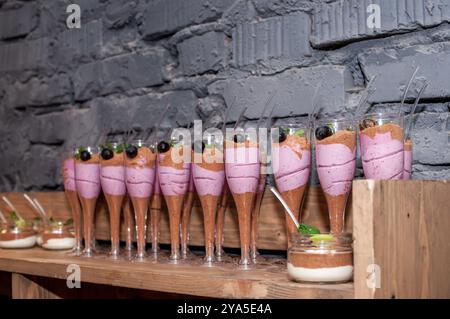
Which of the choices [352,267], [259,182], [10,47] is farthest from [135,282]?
[10,47]

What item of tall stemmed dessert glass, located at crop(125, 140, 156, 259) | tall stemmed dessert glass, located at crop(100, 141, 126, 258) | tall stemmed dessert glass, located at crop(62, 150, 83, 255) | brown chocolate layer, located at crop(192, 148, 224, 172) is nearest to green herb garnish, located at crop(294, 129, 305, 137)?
brown chocolate layer, located at crop(192, 148, 224, 172)

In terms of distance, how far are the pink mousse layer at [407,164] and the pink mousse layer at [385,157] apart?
0.10 ft

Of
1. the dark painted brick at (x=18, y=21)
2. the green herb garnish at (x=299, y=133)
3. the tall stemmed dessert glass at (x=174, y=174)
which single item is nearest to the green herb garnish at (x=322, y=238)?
the green herb garnish at (x=299, y=133)

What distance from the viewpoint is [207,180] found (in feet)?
5.63

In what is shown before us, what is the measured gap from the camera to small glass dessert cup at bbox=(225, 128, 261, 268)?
1645 millimetres

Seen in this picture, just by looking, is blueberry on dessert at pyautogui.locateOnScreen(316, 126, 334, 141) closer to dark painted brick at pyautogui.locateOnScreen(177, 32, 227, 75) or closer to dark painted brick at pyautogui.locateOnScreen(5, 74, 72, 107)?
dark painted brick at pyautogui.locateOnScreen(177, 32, 227, 75)

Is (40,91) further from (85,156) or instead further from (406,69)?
(406,69)

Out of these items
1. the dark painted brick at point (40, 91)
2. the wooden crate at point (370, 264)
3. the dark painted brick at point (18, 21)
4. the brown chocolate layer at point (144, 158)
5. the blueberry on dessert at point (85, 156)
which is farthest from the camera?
the dark painted brick at point (18, 21)

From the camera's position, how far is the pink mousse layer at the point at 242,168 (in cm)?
164

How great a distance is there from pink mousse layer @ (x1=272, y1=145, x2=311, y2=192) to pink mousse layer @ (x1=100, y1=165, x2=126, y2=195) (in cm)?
53

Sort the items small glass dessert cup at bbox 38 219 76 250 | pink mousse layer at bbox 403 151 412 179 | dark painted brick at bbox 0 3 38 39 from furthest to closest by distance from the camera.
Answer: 1. dark painted brick at bbox 0 3 38 39
2. small glass dessert cup at bbox 38 219 76 250
3. pink mousse layer at bbox 403 151 412 179

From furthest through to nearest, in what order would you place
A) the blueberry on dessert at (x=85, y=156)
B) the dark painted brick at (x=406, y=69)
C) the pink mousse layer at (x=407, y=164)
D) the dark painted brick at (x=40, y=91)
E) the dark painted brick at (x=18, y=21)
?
the dark painted brick at (x=18, y=21)
the dark painted brick at (x=40, y=91)
the blueberry on dessert at (x=85, y=156)
the dark painted brick at (x=406, y=69)
the pink mousse layer at (x=407, y=164)

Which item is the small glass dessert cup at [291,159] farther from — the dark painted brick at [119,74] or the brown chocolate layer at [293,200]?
the dark painted brick at [119,74]

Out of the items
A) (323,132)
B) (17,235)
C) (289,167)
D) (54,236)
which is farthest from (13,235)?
(323,132)
